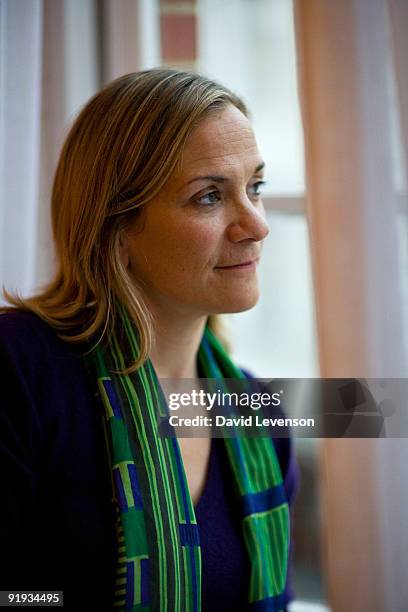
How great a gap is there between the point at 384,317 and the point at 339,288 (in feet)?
0.27

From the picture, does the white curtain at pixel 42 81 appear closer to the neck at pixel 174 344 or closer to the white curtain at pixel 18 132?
the white curtain at pixel 18 132

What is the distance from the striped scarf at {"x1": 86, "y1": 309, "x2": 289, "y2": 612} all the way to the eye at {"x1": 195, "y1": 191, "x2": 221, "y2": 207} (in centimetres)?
20

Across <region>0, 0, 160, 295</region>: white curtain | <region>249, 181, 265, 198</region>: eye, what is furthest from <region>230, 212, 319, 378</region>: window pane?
<region>0, 0, 160, 295</region>: white curtain

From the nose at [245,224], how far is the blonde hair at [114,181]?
0.11 meters

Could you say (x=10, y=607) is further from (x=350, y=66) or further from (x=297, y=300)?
(x=350, y=66)

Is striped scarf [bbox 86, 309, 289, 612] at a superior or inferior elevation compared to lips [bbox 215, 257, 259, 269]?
inferior

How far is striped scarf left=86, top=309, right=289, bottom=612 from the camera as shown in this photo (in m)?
0.72

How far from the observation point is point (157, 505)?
745 mm

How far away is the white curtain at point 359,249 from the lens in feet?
2.86

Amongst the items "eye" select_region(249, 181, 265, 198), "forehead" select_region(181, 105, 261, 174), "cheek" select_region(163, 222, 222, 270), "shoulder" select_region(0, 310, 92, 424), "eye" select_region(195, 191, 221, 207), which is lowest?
"shoulder" select_region(0, 310, 92, 424)

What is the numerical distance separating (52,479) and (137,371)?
7.2 inches

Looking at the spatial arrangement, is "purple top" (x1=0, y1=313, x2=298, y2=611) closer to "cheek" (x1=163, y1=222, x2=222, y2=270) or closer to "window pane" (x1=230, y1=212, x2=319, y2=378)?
"cheek" (x1=163, y1=222, x2=222, y2=270)

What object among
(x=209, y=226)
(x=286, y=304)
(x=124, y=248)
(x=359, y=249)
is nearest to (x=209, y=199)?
(x=209, y=226)

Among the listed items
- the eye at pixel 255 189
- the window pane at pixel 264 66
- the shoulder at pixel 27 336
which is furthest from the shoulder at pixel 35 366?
the window pane at pixel 264 66
